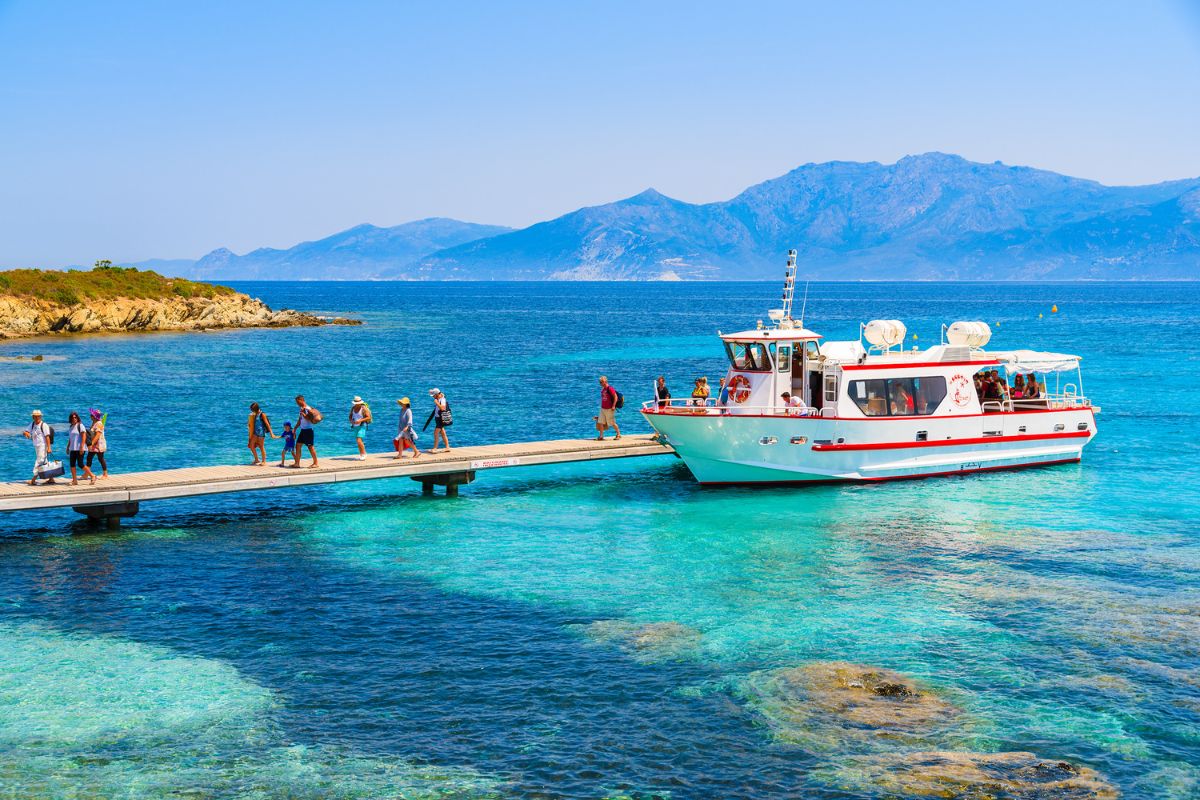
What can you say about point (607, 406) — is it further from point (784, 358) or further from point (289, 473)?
point (289, 473)

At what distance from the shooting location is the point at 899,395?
35500 millimetres

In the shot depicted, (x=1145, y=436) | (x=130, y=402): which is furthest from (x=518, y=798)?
(x=130, y=402)

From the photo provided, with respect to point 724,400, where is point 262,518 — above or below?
below

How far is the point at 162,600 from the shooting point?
74.7 ft

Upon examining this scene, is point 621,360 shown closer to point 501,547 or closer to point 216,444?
point 216,444

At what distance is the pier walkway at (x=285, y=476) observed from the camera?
27859mm

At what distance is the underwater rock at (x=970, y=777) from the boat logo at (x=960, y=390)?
22.0m

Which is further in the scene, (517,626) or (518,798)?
(517,626)

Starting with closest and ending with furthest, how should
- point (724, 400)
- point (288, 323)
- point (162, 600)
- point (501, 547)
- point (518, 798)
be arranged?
point (518, 798) → point (162, 600) → point (501, 547) → point (724, 400) → point (288, 323)

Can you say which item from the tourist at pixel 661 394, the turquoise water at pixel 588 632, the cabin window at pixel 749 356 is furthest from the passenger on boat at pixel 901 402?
the tourist at pixel 661 394

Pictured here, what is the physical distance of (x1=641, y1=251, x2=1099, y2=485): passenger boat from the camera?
34094 millimetres

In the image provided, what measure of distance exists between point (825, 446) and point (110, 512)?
20527mm

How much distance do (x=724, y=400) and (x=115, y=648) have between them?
20.4 m

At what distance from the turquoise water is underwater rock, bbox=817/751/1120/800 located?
10cm
